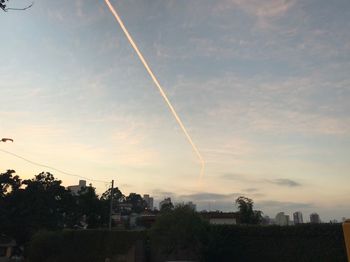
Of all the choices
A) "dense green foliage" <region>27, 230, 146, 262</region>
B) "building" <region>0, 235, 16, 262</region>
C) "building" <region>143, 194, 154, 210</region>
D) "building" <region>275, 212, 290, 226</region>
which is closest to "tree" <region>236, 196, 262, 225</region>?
"building" <region>275, 212, 290, 226</region>

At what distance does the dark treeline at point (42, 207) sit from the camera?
50.1m

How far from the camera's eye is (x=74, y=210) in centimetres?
6041

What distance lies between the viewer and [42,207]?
5362cm

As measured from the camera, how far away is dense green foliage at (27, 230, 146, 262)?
33.8m

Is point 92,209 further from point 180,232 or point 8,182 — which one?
point 180,232

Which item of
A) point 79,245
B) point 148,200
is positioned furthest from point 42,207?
point 148,200

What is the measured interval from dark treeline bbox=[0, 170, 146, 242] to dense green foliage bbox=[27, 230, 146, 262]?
13.5 meters

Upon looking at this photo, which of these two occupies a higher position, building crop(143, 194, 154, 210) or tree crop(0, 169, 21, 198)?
building crop(143, 194, 154, 210)

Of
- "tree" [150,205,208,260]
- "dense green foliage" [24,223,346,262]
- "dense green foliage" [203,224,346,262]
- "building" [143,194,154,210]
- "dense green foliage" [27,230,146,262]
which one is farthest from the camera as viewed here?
"building" [143,194,154,210]

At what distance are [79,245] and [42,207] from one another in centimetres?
2092

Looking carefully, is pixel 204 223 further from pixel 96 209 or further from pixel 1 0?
pixel 96 209

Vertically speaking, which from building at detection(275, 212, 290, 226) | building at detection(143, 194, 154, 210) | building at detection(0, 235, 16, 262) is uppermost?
building at detection(143, 194, 154, 210)

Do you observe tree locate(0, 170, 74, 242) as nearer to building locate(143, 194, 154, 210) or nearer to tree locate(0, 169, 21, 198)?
tree locate(0, 169, 21, 198)

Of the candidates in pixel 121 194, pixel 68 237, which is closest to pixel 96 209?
pixel 68 237
